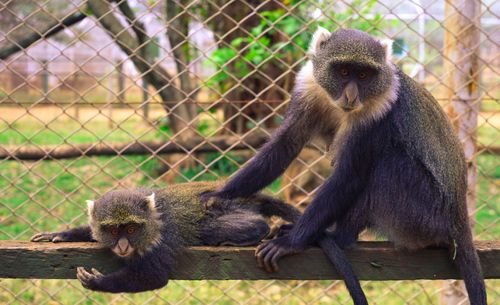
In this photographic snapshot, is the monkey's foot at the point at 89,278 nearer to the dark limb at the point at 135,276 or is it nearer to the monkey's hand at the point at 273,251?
the dark limb at the point at 135,276

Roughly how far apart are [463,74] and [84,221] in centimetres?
406

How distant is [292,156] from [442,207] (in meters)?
0.95

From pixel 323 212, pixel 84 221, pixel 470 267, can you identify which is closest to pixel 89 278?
pixel 323 212

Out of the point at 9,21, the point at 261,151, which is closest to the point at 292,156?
the point at 261,151

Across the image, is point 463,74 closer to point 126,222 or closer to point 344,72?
point 344,72

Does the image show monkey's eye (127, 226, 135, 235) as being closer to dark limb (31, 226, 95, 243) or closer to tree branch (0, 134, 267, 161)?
dark limb (31, 226, 95, 243)

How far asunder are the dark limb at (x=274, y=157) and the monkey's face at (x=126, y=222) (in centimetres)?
48

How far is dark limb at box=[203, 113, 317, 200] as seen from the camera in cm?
386

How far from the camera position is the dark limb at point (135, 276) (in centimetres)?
317

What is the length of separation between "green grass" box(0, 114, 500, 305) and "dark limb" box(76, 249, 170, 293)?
40.6 inches

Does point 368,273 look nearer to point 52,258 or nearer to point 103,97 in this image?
point 52,258

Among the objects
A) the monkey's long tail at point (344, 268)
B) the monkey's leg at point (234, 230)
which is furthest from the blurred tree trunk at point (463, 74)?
the monkey's leg at point (234, 230)

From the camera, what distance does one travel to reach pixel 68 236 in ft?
11.6

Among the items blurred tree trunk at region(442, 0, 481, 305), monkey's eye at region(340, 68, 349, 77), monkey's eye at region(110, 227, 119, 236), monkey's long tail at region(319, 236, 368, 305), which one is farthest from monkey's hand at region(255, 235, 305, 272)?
blurred tree trunk at region(442, 0, 481, 305)
